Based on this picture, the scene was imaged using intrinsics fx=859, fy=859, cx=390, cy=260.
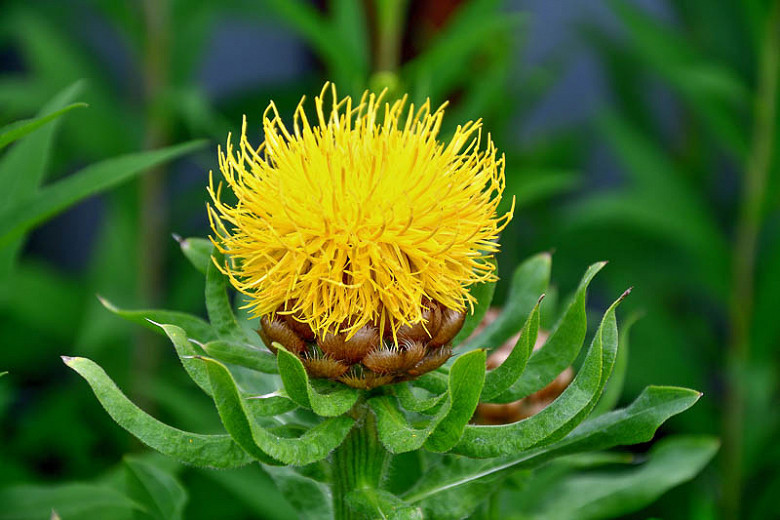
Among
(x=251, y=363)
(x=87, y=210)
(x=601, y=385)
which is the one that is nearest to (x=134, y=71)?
(x=87, y=210)

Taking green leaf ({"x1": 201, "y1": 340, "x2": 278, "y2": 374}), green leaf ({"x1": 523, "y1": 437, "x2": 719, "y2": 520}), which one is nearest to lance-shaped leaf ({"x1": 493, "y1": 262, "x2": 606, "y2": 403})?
green leaf ({"x1": 201, "y1": 340, "x2": 278, "y2": 374})

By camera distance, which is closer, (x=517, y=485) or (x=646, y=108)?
(x=517, y=485)

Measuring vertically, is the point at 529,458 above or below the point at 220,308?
below

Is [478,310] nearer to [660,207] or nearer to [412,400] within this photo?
[412,400]

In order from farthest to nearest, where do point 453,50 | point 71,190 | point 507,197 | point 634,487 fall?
point 507,197 < point 453,50 < point 634,487 < point 71,190

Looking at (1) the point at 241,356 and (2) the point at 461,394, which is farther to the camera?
(1) the point at 241,356

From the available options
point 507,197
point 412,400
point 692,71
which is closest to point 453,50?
point 507,197

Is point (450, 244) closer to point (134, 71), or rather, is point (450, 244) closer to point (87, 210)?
point (134, 71)
